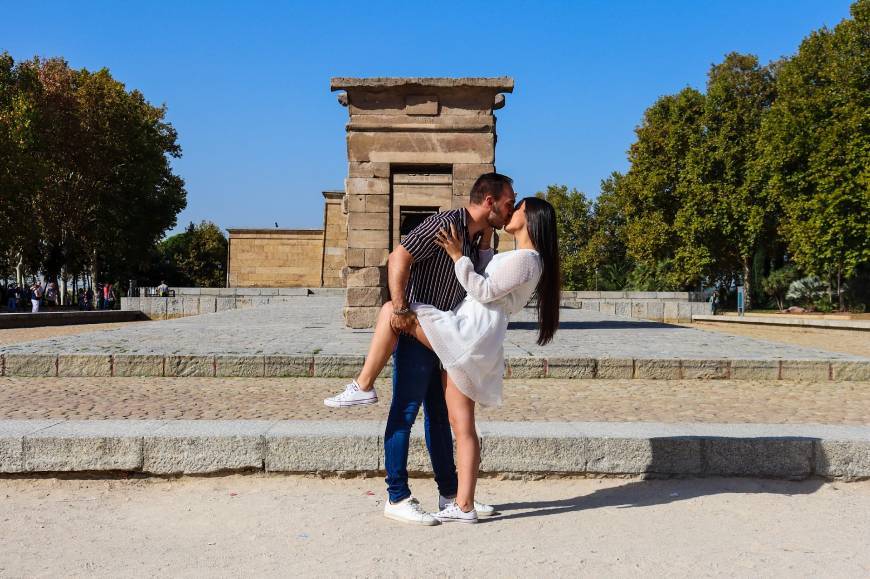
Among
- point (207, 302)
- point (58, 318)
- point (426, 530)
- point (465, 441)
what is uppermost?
point (207, 302)

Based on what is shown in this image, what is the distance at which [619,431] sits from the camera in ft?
17.0

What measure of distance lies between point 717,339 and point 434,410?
10.9 metres

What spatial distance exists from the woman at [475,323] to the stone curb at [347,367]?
559cm

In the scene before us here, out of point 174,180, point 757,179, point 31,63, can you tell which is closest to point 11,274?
point 174,180

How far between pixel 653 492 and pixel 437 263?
202cm

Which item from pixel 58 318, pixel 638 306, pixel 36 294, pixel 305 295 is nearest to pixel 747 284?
pixel 638 306

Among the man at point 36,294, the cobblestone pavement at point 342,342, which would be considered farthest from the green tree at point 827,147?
the man at point 36,294

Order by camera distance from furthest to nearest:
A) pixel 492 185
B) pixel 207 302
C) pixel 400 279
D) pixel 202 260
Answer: pixel 202 260, pixel 207 302, pixel 492 185, pixel 400 279

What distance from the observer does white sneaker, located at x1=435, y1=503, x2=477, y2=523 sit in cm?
400

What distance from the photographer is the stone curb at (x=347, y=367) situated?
9586mm

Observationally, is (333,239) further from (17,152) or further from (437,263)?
(437,263)

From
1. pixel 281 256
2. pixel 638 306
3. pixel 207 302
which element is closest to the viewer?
pixel 638 306

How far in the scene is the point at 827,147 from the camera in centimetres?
2934

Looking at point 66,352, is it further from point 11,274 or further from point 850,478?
point 11,274
